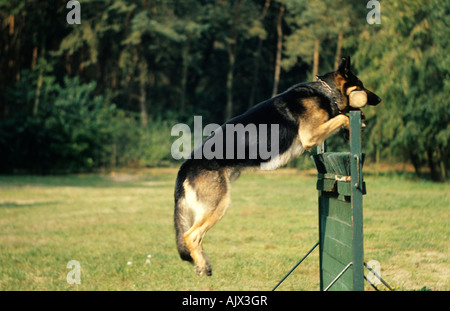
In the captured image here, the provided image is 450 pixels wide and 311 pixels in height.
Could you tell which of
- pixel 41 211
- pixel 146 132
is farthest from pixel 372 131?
pixel 146 132

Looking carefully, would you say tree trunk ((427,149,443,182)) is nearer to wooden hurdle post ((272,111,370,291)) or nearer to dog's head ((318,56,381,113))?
wooden hurdle post ((272,111,370,291))

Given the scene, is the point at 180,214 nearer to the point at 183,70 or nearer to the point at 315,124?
the point at 315,124

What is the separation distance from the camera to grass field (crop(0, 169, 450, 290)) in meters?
7.22

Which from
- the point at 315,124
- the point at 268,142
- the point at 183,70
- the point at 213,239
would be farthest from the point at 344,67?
the point at 183,70

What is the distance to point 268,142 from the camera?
3.26 m

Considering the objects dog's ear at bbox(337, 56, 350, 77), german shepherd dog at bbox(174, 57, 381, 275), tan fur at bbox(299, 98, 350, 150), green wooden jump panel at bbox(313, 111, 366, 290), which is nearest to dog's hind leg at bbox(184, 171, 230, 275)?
german shepherd dog at bbox(174, 57, 381, 275)

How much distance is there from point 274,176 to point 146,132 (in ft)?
33.8

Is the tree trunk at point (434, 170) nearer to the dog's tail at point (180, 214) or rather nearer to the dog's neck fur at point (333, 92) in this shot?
the dog's neck fur at point (333, 92)

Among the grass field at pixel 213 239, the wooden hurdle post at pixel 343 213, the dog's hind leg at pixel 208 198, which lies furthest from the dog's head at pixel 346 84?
the grass field at pixel 213 239

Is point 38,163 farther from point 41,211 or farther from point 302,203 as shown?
point 302,203

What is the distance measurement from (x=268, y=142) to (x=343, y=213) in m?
1.29

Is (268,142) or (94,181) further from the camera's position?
(94,181)

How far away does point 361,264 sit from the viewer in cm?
376

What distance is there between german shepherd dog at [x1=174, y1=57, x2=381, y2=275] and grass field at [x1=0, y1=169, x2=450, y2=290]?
11.7 ft
